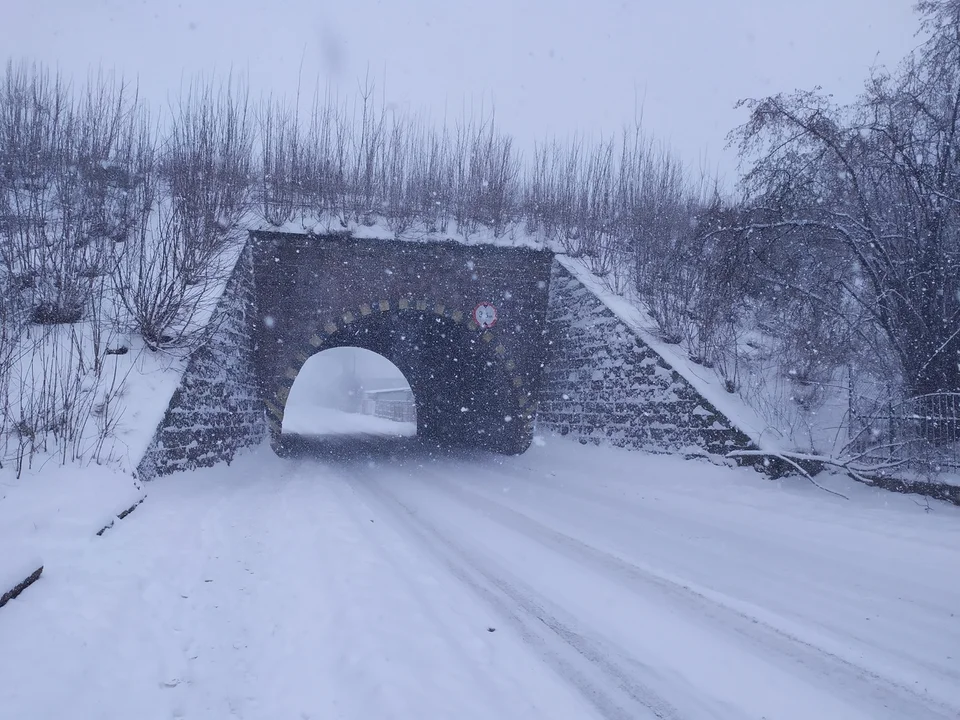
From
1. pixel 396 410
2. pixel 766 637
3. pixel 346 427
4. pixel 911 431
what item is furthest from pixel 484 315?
pixel 396 410

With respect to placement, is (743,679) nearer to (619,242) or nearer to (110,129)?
(619,242)

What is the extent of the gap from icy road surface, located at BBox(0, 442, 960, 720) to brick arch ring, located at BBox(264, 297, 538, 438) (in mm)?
5585

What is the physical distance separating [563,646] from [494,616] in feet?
1.93

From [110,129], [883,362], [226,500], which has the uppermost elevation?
[110,129]

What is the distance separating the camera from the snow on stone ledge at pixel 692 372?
336 inches

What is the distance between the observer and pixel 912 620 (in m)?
4.05

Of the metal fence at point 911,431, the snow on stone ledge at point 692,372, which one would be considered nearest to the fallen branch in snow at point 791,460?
the snow on stone ledge at point 692,372

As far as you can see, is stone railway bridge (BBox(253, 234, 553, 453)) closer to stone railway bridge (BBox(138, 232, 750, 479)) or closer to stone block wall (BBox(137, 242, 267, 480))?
stone railway bridge (BBox(138, 232, 750, 479))

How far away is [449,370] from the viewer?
1644 centimetres

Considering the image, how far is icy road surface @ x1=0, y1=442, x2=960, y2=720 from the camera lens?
9.60 feet

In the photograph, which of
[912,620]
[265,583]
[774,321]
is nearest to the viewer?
[912,620]

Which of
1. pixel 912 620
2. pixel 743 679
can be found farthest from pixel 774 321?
pixel 743 679

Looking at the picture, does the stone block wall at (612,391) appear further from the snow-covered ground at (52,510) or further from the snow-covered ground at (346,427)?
the snow-covered ground at (346,427)

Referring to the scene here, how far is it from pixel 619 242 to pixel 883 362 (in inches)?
288
